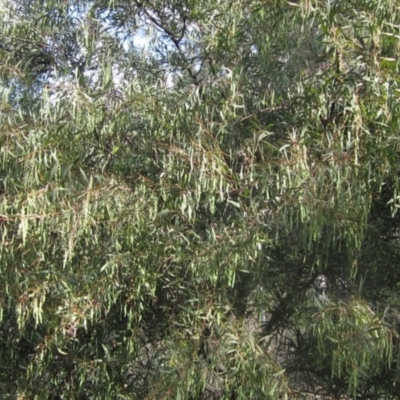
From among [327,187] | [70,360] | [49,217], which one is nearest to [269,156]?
[327,187]

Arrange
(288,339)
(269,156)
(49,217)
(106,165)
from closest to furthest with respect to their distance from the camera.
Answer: (49,217), (269,156), (106,165), (288,339)

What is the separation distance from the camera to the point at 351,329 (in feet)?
7.65

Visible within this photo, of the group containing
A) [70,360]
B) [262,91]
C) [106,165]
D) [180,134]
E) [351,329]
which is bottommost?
[70,360]

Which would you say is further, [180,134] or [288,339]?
[288,339]

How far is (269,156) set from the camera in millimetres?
2492

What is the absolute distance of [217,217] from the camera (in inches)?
103

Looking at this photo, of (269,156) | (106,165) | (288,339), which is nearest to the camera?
(269,156)

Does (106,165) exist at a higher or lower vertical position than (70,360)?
higher

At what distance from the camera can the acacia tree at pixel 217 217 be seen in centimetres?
234

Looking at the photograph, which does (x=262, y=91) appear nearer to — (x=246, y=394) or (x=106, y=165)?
(x=106, y=165)

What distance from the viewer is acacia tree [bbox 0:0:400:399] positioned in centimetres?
234

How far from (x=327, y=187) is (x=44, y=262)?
107cm

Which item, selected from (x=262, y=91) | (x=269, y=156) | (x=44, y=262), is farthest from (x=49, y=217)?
(x=262, y=91)

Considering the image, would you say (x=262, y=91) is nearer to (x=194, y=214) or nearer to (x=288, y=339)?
(x=194, y=214)
